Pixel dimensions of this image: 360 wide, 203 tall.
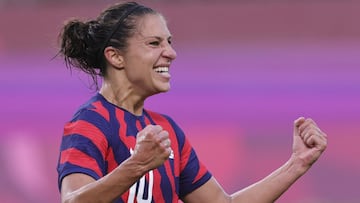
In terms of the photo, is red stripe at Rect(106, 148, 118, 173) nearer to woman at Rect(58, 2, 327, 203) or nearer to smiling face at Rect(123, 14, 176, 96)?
woman at Rect(58, 2, 327, 203)

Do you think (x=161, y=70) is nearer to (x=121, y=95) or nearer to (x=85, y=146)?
(x=121, y=95)

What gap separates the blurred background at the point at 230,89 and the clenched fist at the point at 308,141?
1.83m

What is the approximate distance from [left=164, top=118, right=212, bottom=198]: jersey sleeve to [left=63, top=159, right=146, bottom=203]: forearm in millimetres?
508

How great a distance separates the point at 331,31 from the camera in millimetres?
6684

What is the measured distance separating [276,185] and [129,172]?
27.1 inches

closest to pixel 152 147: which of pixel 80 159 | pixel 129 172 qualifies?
pixel 129 172

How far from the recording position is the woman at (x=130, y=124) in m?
2.58

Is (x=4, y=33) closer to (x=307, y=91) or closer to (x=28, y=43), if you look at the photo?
(x=28, y=43)

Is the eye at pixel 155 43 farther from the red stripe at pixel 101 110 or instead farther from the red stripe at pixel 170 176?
the red stripe at pixel 170 176

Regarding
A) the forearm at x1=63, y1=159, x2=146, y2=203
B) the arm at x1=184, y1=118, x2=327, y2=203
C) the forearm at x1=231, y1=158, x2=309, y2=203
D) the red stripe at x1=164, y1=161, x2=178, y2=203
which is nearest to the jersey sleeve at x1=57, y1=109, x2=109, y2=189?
the forearm at x1=63, y1=159, x2=146, y2=203

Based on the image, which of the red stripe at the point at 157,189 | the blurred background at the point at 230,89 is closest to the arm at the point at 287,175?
the red stripe at the point at 157,189

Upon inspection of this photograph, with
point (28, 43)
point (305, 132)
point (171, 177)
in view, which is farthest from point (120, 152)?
point (28, 43)

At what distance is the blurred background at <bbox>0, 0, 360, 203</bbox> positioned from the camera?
4938 mm

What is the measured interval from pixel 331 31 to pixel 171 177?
13.5ft
